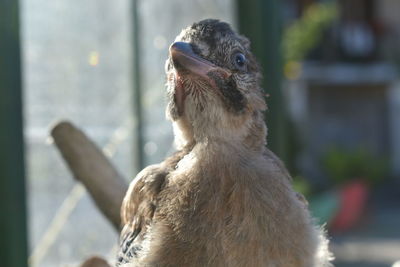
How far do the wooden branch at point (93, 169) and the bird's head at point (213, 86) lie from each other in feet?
1.99

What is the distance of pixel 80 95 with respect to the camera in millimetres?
3350

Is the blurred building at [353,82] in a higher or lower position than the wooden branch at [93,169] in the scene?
lower

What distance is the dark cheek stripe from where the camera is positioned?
66.7 inches

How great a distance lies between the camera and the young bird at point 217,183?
5.54ft

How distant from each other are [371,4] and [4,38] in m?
14.1

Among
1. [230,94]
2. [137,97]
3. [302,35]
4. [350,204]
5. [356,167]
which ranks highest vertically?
[230,94]

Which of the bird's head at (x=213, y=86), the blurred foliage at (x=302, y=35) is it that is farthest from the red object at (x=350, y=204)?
the bird's head at (x=213, y=86)

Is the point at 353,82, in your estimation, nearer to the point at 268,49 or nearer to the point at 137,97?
the point at 268,49

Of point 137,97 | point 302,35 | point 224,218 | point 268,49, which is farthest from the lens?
point 302,35

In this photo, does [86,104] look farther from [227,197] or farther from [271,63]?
[227,197]

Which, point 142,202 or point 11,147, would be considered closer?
point 142,202

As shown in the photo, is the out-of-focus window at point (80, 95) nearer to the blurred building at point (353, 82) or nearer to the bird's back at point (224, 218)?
the bird's back at point (224, 218)

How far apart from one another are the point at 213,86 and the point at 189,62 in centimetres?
11

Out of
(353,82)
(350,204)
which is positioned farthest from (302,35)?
(353,82)
